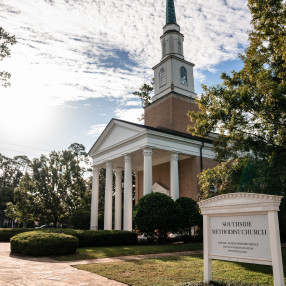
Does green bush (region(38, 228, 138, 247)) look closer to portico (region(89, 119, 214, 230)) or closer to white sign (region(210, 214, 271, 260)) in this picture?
portico (region(89, 119, 214, 230))

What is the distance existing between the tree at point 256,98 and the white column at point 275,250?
252 inches

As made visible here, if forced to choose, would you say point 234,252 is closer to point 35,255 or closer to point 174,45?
point 35,255

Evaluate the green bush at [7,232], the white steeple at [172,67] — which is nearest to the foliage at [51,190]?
the green bush at [7,232]

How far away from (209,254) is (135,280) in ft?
6.88

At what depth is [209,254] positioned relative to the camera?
6.75 metres

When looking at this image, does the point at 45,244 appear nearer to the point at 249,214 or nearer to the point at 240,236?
the point at 240,236

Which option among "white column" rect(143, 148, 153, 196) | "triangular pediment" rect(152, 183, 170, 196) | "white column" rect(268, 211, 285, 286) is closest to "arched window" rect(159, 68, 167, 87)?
"triangular pediment" rect(152, 183, 170, 196)

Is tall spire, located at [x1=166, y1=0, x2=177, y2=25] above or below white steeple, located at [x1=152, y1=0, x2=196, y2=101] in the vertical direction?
above

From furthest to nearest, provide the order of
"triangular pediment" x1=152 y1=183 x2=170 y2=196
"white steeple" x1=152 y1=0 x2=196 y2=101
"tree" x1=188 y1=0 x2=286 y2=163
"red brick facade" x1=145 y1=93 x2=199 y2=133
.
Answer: "white steeple" x1=152 y1=0 x2=196 y2=101 < "red brick facade" x1=145 y1=93 x2=199 y2=133 < "triangular pediment" x1=152 y1=183 x2=170 y2=196 < "tree" x1=188 y1=0 x2=286 y2=163

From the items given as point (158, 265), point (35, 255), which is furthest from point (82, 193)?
point (158, 265)

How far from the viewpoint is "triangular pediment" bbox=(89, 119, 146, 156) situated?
2375cm

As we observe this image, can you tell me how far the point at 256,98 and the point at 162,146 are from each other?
11.7m

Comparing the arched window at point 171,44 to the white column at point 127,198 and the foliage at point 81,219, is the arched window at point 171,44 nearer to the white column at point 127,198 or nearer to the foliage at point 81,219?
the white column at point 127,198

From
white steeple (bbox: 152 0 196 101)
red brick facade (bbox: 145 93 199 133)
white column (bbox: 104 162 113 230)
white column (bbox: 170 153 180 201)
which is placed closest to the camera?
white column (bbox: 170 153 180 201)
